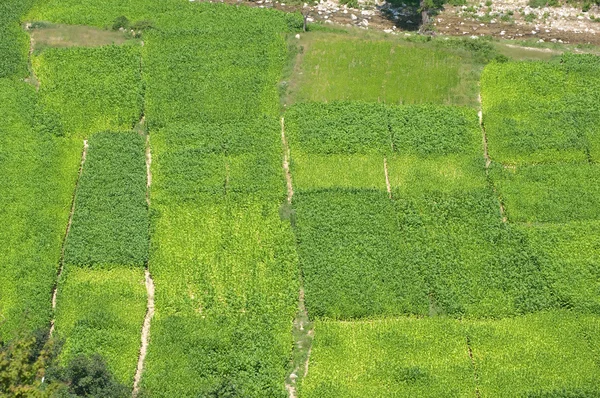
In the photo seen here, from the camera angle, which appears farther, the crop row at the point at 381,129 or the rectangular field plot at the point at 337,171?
the crop row at the point at 381,129

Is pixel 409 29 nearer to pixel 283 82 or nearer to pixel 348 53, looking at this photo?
pixel 348 53

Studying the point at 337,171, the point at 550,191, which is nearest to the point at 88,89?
the point at 337,171

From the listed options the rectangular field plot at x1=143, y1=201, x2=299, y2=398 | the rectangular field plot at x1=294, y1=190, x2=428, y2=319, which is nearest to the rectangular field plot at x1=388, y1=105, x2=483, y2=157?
the rectangular field plot at x1=294, y1=190, x2=428, y2=319

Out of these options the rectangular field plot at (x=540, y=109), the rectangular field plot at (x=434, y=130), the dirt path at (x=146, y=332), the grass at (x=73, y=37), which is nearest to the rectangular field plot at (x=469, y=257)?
the rectangular field plot at (x=434, y=130)

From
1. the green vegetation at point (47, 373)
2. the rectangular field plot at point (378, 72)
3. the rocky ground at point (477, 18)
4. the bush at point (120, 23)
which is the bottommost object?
the green vegetation at point (47, 373)

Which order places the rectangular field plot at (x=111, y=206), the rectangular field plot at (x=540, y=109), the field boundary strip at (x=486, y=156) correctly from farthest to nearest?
1. the rectangular field plot at (x=540, y=109)
2. the field boundary strip at (x=486, y=156)
3. the rectangular field plot at (x=111, y=206)

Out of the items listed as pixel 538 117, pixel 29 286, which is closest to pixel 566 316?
pixel 538 117

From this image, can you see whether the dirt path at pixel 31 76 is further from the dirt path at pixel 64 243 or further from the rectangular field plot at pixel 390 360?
the rectangular field plot at pixel 390 360
